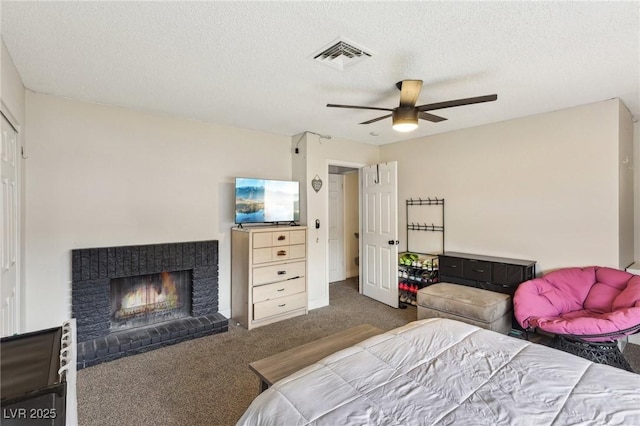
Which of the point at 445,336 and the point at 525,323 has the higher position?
the point at 445,336

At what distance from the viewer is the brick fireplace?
301 centimetres

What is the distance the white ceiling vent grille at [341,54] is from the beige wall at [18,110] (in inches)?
80.8

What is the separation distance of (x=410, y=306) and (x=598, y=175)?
2.67m

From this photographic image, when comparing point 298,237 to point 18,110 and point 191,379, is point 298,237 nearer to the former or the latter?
point 191,379

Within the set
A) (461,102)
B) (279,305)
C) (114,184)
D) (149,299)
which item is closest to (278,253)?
(279,305)

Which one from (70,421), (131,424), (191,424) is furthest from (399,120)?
(131,424)

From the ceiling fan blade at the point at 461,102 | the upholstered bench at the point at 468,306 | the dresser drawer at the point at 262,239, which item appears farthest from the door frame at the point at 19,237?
the upholstered bench at the point at 468,306

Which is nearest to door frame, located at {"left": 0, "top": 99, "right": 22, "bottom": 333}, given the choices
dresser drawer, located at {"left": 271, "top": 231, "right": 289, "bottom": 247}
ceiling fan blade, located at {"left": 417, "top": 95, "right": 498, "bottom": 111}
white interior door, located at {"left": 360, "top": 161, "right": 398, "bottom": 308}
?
dresser drawer, located at {"left": 271, "top": 231, "right": 289, "bottom": 247}

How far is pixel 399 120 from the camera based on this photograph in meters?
2.48

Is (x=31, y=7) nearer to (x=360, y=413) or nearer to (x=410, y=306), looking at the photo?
(x=360, y=413)

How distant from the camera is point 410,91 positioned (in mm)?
2436

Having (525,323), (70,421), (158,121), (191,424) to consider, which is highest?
(158,121)

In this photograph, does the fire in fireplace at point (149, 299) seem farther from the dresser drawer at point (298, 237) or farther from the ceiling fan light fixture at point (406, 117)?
the ceiling fan light fixture at point (406, 117)

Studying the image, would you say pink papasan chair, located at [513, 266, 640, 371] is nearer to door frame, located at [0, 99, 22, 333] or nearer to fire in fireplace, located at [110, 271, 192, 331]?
fire in fireplace, located at [110, 271, 192, 331]
